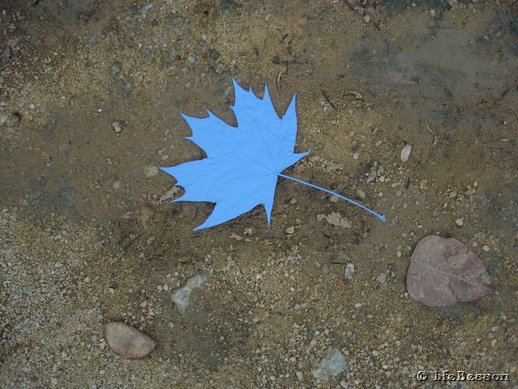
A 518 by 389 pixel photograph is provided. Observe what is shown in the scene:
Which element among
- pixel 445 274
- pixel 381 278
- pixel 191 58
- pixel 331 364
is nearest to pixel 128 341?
pixel 331 364

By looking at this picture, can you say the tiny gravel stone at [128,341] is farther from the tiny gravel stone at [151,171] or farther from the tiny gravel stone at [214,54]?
the tiny gravel stone at [214,54]

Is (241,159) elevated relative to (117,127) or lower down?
lower down

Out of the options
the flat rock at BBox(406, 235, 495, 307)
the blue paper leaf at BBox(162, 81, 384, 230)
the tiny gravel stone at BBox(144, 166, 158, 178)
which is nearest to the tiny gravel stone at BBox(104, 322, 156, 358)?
the blue paper leaf at BBox(162, 81, 384, 230)

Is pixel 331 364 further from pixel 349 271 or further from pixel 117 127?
pixel 117 127

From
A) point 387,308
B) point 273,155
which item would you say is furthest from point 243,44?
point 387,308

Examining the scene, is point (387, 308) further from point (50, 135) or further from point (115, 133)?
point (50, 135)
